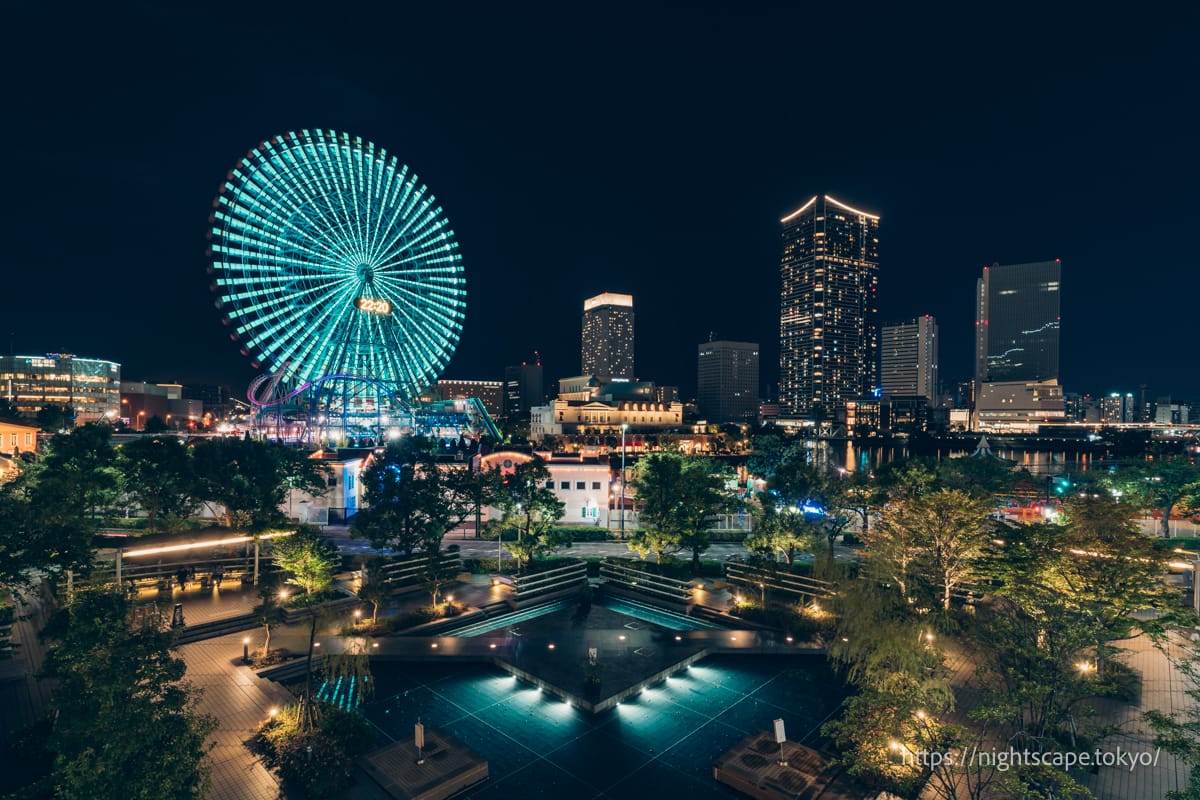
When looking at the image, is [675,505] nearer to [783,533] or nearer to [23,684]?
[783,533]

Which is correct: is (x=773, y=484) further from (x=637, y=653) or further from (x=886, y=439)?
(x=886, y=439)

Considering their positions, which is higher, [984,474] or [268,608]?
[984,474]

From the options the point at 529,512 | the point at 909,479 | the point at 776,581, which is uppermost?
the point at 909,479

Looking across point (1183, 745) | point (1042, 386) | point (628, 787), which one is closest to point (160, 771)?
point (628, 787)

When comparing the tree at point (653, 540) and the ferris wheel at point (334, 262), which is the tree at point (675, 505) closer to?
the tree at point (653, 540)

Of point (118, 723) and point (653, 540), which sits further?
point (653, 540)

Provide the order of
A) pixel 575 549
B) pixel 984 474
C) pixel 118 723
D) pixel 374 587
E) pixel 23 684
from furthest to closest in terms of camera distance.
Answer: pixel 984 474, pixel 575 549, pixel 374 587, pixel 23 684, pixel 118 723

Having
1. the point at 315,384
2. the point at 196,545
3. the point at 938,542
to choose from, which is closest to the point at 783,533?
the point at 938,542

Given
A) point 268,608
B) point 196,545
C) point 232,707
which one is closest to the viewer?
point 232,707
